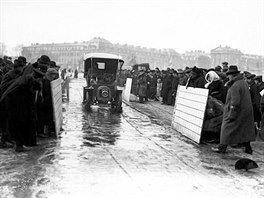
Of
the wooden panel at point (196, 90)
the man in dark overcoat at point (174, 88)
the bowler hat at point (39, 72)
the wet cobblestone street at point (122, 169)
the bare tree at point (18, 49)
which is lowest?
the wet cobblestone street at point (122, 169)

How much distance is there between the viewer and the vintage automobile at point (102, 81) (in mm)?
14609

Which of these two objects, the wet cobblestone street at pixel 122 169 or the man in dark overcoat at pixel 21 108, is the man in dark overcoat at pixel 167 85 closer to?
the wet cobblestone street at pixel 122 169

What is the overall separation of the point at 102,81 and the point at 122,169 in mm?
9821

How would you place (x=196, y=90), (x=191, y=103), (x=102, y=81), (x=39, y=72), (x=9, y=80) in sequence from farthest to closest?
(x=102, y=81) → (x=191, y=103) → (x=196, y=90) → (x=39, y=72) → (x=9, y=80)

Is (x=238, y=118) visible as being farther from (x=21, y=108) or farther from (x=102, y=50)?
(x=102, y=50)

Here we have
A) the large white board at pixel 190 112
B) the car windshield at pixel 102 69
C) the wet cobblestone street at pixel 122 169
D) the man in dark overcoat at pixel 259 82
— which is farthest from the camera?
the car windshield at pixel 102 69

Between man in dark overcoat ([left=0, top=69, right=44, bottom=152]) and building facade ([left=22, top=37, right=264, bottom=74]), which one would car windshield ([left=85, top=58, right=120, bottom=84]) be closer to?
man in dark overcoat ([left=0, top=69, right=44, bottom=152])

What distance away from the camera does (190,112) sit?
9.76m

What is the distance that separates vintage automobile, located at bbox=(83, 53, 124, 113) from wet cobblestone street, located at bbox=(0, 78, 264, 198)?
15.8 feet

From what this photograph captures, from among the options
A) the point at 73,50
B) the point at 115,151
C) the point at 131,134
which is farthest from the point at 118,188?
the point at 73,50

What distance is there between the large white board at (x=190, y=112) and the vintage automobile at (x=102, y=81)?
13.7 ft

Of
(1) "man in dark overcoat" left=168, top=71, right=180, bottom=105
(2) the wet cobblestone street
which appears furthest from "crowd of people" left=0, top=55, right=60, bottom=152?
(1) "man in dark overcoat" left=168, top=71, right=180, bottom=105

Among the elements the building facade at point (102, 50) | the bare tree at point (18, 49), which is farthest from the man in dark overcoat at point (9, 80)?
the bare tree at point (18, 49)

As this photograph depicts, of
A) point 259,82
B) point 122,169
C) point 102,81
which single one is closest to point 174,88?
point 102,81
